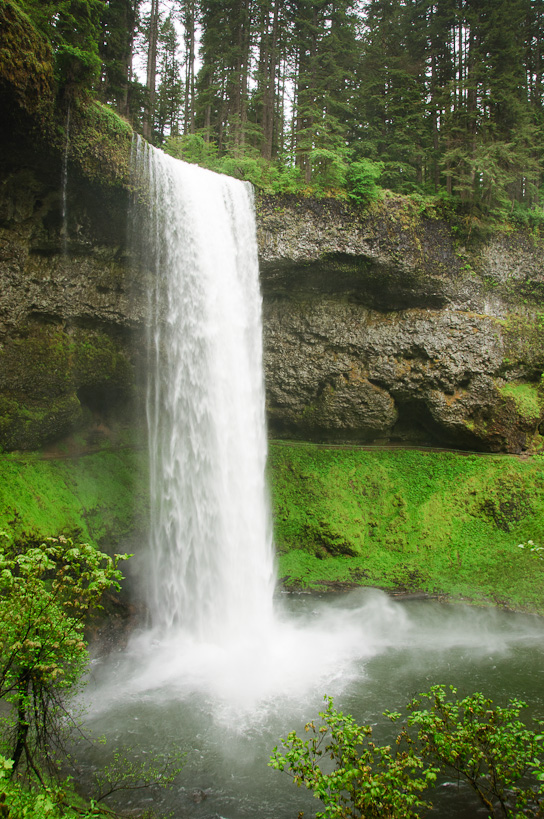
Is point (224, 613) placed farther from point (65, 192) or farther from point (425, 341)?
point (65, 192)

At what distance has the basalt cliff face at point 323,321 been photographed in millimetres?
13117

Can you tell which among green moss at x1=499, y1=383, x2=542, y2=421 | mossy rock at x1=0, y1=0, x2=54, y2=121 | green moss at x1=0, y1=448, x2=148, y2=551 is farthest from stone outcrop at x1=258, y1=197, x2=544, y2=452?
mossy rock at x1=0, y1=0, x2=54, y2=121

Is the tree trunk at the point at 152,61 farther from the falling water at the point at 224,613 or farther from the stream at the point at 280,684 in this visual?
the stream at the point at 280,684

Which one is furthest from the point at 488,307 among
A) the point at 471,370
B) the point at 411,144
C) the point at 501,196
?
the point at 411,144

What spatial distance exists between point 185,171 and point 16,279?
19.0ft

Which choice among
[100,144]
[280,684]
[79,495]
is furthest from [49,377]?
[280,684]

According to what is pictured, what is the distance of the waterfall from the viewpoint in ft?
40.4

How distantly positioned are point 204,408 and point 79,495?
472cm

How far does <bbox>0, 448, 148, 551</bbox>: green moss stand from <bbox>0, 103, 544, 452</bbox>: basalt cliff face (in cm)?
105

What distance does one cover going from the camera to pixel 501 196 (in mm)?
17781

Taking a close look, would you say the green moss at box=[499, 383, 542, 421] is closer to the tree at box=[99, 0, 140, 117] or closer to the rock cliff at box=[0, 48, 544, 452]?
the rock cliff at box=[0, 48, 544, 452]

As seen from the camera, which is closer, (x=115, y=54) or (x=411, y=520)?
(x=411, y=520)

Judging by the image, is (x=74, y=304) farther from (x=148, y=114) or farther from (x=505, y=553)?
(x=505, y=553)

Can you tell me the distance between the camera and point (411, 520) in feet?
53.2
